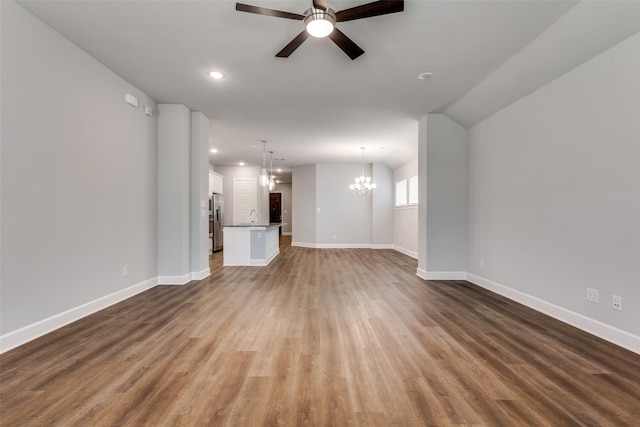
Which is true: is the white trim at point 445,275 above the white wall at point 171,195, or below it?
below

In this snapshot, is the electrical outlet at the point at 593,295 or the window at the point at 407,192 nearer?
the electrical outlet at the point at 593,295

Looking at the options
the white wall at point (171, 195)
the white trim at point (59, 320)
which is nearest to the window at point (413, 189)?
the white wall at point (171, 195)

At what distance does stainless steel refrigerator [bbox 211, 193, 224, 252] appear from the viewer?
8.06 meters

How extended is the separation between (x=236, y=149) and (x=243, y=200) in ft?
9.35

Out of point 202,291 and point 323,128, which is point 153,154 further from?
point 323,128

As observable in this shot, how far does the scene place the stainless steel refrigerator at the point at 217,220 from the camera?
8062mm

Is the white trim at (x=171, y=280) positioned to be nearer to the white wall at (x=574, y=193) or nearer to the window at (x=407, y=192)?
the white wall at (x=574, y=193)

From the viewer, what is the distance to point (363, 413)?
1.54 metres

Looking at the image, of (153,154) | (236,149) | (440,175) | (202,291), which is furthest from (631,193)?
(236,149)

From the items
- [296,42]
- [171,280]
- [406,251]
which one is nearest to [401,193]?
[406,251]

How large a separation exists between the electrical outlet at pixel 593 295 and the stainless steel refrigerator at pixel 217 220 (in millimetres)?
7671

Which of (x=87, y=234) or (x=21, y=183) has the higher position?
(x=21, y=183)

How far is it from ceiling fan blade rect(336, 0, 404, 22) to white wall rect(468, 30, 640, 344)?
200 cm

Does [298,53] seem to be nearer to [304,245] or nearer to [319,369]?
[319,369]
